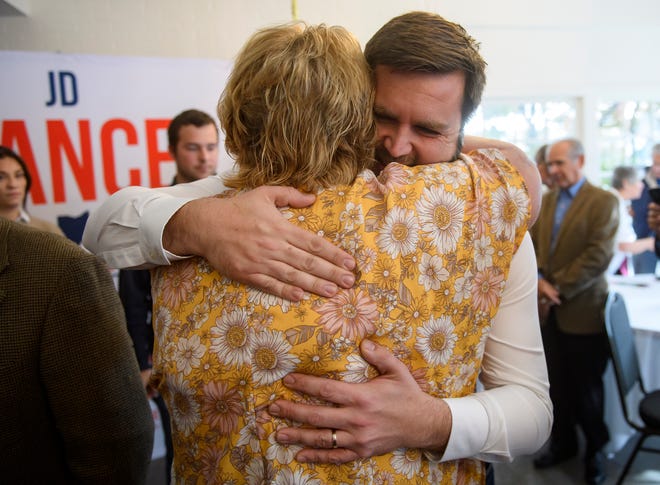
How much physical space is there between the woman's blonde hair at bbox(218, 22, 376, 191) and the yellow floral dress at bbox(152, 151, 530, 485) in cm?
6

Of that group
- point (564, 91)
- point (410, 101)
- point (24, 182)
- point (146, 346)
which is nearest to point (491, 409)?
point (410, 101)

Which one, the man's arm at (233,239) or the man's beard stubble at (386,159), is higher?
the man's beard stubble at (386,159)

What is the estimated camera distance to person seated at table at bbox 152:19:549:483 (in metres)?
0.79

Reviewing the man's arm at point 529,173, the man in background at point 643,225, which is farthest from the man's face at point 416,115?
the man in background at point 643,225

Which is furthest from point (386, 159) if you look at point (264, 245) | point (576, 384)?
point (576, 384)

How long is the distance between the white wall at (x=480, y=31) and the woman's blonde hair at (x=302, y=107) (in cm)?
358

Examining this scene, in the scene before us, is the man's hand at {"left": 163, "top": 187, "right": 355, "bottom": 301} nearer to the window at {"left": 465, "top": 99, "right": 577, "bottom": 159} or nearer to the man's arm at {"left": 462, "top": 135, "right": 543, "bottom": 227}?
the man's arm at {"left": 462, "top": 135, "right": 543, "bottom": 227}

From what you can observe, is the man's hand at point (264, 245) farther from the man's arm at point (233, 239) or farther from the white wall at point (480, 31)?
the white wall at point (480, 31)

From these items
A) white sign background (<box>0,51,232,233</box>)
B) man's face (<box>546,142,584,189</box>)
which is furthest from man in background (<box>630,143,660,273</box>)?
white sign background (<box>0,51,232,233</box>)

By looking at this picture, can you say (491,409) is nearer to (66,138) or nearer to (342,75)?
(342,75)

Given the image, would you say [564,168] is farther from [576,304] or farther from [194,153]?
[194,153]

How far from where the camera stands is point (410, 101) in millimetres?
993

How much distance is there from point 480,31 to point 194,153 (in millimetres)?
3301

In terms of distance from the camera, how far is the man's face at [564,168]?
343 cm
